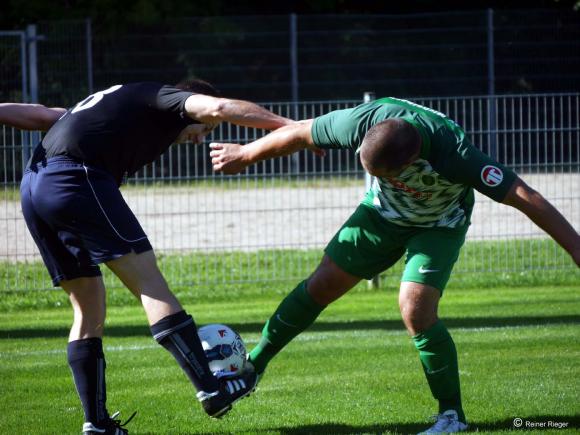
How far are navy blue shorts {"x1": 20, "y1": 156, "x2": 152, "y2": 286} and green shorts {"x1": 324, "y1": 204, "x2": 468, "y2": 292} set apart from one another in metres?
1.37

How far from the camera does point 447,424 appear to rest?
17.9ft

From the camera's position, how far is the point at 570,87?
19359 millimetres

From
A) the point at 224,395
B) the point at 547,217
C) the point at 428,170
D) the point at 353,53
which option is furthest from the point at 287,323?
the point at 353,53

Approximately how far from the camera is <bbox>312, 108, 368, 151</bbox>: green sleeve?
16.9ft

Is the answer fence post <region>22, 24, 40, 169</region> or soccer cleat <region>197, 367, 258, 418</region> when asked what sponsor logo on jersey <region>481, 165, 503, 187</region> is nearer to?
soccer cleat <region>197, 367, 258, 418</region>

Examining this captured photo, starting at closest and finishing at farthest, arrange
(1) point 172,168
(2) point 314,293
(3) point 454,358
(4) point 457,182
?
(4) point 457,182 → (3) point 454,358 → (2) point 314,293 → (1) point 172,168

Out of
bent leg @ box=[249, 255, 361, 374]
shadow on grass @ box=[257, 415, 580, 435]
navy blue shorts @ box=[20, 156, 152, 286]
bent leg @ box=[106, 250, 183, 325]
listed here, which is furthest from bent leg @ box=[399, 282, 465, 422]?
navy blue shorts @ box=[20, 156, 152, 286]

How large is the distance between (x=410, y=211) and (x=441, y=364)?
0.87 metres

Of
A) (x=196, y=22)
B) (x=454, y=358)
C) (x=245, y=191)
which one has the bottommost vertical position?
(x=454, y=358)

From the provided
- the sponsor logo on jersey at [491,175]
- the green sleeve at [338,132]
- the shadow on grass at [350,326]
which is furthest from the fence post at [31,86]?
the sponsor logo on jersey at [491,175]

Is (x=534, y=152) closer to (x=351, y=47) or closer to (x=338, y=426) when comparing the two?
(x=338, y=426)

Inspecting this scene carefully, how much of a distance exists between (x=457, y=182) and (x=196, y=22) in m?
15.9

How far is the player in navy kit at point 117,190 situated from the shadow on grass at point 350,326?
4.03m

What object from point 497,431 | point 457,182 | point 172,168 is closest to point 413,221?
point 457,182
